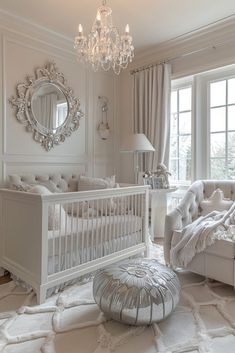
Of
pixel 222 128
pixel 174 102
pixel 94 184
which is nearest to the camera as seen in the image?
pixel 94 184

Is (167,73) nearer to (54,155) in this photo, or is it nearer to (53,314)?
(54,155)

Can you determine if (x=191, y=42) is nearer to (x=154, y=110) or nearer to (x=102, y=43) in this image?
(x=154, y=110)

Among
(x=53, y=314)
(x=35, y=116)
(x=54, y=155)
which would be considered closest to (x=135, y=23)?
(x=35, y=116)

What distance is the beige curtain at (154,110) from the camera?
11.4 feet

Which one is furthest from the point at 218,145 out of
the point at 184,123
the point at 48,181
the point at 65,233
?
the point at 65,233

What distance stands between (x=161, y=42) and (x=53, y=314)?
321 cm

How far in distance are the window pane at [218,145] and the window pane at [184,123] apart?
35cm

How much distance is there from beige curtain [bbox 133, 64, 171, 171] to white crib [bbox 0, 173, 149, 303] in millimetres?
984

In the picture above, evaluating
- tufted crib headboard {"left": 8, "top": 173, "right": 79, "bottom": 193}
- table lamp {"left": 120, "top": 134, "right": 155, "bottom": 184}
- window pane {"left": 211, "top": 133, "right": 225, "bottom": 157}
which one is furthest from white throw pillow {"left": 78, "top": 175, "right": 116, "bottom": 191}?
window pane {"left": 211, "top": 133, "right": 225, "bottom": 157}

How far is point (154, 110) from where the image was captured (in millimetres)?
3580

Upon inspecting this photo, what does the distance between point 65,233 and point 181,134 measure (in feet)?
7.19

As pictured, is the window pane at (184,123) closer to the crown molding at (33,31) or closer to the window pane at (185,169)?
the window pane at (185,169)

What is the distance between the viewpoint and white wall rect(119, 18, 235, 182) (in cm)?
298

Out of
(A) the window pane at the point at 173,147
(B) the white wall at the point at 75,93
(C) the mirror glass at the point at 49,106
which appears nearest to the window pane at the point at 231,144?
(A) the window pane at the point at 173,147
